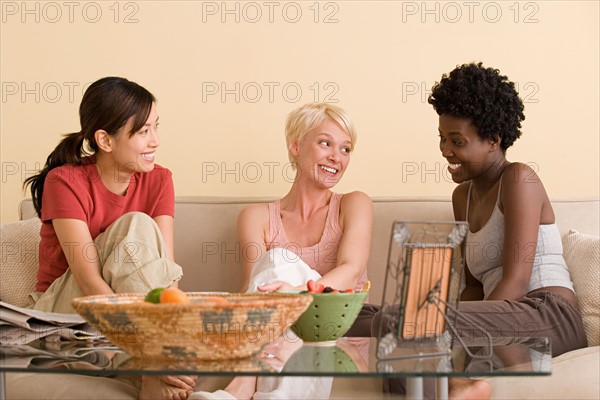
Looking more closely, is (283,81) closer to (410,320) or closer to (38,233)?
(38,233)

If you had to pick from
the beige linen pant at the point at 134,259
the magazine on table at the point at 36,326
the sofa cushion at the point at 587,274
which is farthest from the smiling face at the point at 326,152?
Answer: the magazine on table at the point at 36,326

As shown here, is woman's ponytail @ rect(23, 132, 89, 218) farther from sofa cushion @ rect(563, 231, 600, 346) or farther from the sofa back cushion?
sofa cushion @ rect(563, 231, 600, 346)

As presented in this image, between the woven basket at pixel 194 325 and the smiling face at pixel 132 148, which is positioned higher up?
the smiling face at pixel 132 148

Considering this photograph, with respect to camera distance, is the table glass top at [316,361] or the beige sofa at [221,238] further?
the beige sofa at [221,238]

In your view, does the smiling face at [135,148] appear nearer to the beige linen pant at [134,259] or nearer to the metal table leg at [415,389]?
the beige linen pant at [134,259]

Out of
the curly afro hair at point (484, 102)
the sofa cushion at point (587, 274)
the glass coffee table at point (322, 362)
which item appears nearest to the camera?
the glass coffee table at point (322, 362)

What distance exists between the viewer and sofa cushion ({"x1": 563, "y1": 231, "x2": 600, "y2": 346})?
2.29 metres

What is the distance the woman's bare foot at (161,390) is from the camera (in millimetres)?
1911

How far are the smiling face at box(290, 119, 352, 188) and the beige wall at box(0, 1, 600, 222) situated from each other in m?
0.40

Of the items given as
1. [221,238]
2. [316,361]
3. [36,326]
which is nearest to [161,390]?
[36,326]

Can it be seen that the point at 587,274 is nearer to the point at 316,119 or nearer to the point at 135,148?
the point at 316,119

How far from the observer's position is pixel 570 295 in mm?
2312

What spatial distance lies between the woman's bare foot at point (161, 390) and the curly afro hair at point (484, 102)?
1.12 meters

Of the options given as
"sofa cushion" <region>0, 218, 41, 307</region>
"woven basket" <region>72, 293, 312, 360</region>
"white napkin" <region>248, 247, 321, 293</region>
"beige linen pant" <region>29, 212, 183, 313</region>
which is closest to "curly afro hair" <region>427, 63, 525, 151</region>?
"white napkin" <region>248, 247, 321, 293</region>
